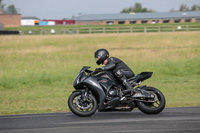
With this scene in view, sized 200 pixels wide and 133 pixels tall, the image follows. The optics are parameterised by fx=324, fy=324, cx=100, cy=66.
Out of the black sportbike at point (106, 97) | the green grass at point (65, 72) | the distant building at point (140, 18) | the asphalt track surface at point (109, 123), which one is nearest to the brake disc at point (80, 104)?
the black sportbike at point (106, 97)

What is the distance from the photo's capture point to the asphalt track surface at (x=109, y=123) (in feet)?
19.7

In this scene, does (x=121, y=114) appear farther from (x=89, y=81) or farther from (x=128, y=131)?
(x=128, y=131)

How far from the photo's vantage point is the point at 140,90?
7.59 metres

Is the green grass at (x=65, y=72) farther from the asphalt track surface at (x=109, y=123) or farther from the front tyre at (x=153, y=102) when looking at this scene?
the front tyre at (x=153, y=102)

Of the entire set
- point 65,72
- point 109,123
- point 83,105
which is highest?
point 83,105

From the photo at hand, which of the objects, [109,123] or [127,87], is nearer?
[109,123]

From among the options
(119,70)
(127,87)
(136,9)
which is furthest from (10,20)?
(136,9)

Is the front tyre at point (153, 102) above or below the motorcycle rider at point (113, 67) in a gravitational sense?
below

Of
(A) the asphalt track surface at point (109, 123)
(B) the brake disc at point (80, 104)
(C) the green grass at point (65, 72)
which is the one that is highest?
(B) the brake disc at point (80, 104)

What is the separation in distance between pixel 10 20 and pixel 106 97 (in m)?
85.4

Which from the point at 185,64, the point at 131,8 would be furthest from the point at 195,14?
the point at 185,64

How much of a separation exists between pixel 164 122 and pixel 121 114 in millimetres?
1407

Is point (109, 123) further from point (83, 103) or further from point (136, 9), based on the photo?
point (136, 9)

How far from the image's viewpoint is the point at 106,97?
7570mm
